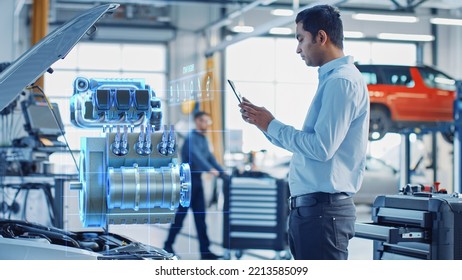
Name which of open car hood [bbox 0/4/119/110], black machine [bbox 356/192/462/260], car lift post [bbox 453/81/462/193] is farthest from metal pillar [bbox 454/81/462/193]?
open car hood [bbox 0/4/119/110]

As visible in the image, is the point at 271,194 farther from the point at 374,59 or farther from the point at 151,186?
the point at 374,59

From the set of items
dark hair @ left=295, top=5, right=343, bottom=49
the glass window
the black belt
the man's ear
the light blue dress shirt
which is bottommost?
the black belt

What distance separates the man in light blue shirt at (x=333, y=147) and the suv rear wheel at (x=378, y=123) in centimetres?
868

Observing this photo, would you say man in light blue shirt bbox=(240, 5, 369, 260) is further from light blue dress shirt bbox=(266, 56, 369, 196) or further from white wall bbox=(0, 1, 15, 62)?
white wall bbox=(0, 1, 15, 62)

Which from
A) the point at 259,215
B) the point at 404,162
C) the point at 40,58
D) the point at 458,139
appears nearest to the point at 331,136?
the point at 40,58

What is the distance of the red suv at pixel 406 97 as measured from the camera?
11.4 meters

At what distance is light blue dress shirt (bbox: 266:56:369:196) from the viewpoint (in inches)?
98.7

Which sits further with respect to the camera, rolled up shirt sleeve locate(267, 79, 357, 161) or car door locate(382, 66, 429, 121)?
car door locate(382, 66, 429, 121)

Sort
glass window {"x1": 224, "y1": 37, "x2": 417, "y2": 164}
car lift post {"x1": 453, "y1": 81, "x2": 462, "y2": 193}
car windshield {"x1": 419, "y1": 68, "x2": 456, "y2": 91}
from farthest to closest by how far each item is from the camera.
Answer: glass window {"x1": 224, "y1": 37, "x2": 417, "y2": 164} < car windshield {"x1": 419, "y1": 68, "x2": 456, "y2": 91} < car lift post {"x1": 453, "y1": 81, "x2": 462, "y2": 193}

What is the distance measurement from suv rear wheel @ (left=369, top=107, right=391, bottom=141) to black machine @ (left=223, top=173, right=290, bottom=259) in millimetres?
4728

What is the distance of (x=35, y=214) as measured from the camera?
20.4ft

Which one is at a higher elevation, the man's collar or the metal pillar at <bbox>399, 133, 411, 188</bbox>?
the man's collar

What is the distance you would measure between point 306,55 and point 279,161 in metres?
13.5
